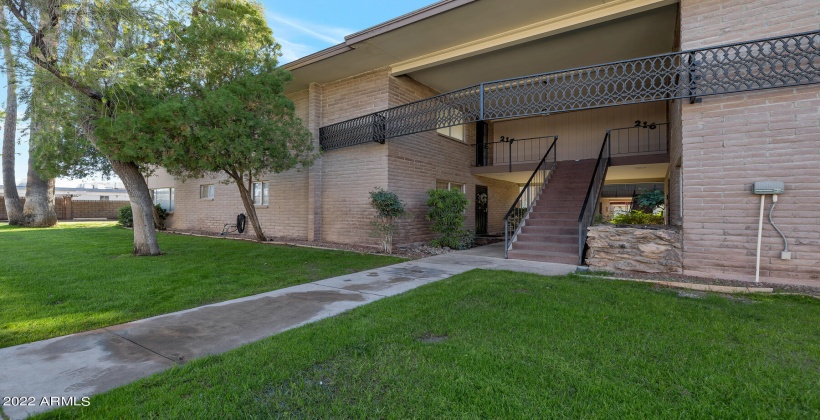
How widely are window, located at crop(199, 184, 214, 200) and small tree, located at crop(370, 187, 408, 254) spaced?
959cm

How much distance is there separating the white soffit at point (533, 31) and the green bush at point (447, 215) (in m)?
3.50

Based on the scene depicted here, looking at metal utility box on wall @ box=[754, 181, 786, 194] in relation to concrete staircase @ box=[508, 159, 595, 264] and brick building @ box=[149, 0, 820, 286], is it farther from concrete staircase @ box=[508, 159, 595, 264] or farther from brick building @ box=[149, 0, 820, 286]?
concrete staircase @ box=[508, 159, 595, 264]

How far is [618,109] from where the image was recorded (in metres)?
12.5

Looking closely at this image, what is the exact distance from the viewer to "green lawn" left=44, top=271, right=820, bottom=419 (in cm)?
216

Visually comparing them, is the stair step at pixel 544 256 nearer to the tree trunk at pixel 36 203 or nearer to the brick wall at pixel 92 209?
the tree trunk at pixel 36 203

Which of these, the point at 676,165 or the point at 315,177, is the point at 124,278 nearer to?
the point at 315,177

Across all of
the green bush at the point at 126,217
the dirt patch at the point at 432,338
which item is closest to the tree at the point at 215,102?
the dirt patch at the point at 432,338

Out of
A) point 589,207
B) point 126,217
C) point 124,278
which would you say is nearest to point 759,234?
point 589,207

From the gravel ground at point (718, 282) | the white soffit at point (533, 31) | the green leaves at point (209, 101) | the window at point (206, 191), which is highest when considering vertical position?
the white soffit at point (533, 31)

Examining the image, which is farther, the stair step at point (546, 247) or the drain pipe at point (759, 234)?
the stair step at point (546, 247)

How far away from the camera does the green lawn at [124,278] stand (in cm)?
398

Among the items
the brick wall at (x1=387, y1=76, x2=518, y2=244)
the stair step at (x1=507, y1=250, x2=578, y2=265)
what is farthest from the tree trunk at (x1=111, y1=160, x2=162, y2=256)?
the stair step at (x1=507, y1=250, x2=578, y2=265)

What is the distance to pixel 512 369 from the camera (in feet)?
8.63

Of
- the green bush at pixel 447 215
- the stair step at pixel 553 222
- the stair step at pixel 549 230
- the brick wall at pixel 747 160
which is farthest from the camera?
the green bush at pixel 447 215
